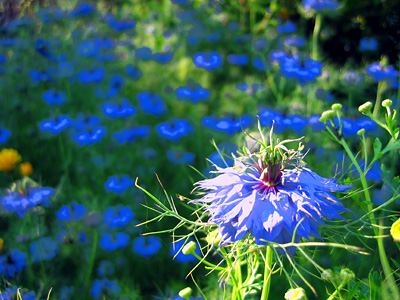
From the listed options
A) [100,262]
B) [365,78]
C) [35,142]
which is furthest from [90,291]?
[365,78]

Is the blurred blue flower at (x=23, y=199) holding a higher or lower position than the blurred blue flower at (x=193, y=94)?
higher

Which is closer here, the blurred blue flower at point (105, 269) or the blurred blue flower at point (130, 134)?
the blurred blue flower at point (105, 269)

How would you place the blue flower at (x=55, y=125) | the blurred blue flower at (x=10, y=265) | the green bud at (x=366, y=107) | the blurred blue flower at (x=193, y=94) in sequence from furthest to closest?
the blurred blue flower at (x=193, y=94), the blue flower at (x=55, y=125), the blurred blue flower at (x=10, y=265), the green bud at (x=366, y=107)

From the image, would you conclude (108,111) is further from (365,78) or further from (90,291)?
(365,78)

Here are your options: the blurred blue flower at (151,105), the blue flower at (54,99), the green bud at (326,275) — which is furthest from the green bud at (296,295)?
the blue flower at (54,99)

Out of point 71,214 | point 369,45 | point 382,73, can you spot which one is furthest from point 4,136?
point 369,45

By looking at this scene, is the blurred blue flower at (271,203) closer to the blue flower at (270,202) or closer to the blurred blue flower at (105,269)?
the blue flower at (270,202)
